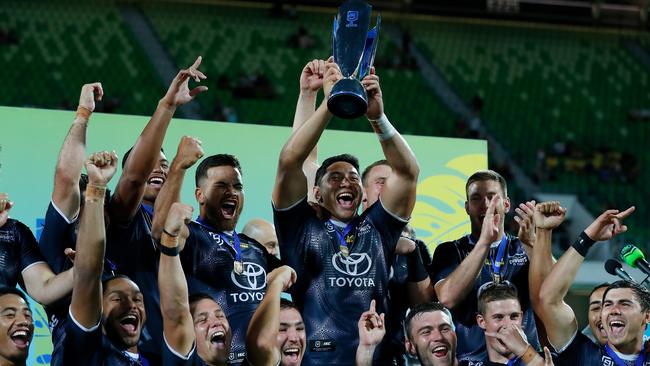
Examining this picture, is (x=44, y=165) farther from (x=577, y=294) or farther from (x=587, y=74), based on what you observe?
(x=587, y=74)

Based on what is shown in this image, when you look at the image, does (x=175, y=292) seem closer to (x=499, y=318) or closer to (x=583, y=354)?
(x=499, y=318)

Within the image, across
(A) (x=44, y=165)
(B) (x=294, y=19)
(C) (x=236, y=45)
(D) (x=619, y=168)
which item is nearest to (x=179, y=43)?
(C) (x=236, y=45)

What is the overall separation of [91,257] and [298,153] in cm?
107

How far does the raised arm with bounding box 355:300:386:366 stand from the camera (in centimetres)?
437

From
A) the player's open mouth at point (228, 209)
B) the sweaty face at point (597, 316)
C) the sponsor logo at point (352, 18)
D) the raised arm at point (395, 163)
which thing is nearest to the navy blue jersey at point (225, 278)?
the player's open mouth at point (228, 209)

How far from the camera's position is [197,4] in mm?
18203

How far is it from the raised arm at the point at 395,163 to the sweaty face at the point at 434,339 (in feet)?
1.70

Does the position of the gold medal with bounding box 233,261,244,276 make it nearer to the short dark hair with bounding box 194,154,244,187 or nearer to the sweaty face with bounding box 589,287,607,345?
the short dark hair with bounding box 194,154,244,187

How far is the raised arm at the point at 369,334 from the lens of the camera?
4.37 meters

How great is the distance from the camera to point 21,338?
396 centimetres

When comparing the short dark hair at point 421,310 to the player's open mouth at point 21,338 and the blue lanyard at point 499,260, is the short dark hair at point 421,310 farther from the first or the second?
the player's open mouth at point 21,338

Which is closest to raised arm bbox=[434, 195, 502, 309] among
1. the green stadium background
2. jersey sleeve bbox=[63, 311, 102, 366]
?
jersey sleeve bbox=[63, 311, 102, 366]

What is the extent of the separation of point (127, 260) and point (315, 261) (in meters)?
0.87

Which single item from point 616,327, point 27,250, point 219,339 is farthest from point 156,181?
point 616,327
